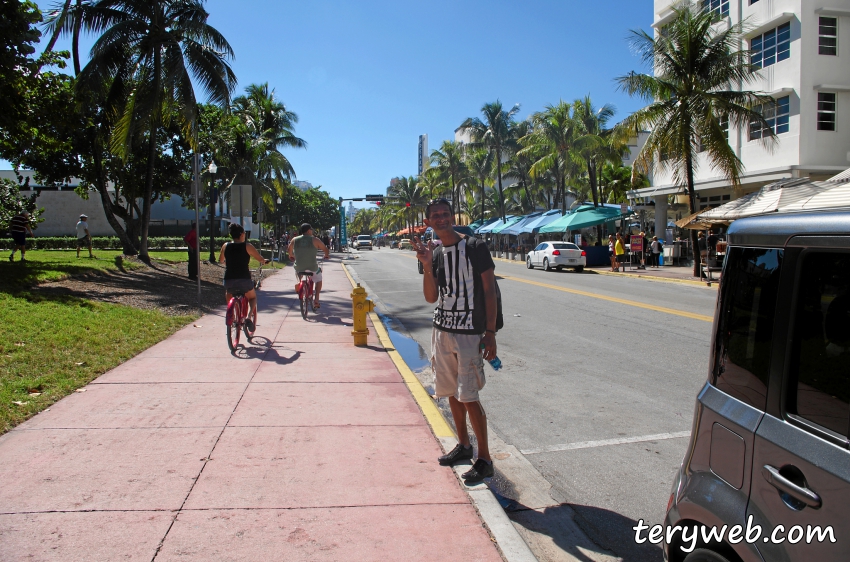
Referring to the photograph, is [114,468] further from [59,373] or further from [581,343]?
[581,343]

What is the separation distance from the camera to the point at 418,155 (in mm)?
167500

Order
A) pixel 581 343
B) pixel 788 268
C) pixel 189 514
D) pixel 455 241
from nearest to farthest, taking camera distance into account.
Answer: pixel 788 268 → pixel 189 514 → pixel 455 241 → pixel 581 343

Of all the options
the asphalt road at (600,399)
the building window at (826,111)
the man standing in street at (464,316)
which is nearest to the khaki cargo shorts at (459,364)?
the man standing in street at (464,316)

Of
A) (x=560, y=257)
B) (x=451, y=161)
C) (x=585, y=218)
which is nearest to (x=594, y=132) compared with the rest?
(x=585, y=218)

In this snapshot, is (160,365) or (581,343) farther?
(581,343)

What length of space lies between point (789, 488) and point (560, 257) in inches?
1129

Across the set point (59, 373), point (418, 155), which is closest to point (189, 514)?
point (59, 373)

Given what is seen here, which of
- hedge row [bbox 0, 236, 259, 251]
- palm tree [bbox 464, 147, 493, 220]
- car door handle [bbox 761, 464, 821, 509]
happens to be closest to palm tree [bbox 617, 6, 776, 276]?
car door handle [bbox 761, 464, 821, 509]

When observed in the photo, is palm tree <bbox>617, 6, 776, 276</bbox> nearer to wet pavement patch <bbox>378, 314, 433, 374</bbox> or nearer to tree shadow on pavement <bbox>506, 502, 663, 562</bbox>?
wet pavement patch <bbox>378, 314, 433, 374</bbox>

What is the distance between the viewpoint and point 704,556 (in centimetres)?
233

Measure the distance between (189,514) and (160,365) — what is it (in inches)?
178

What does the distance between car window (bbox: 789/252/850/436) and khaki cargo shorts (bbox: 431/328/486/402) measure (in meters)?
2.32

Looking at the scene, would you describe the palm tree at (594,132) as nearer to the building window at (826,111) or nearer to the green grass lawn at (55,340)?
the building window at (826,111)

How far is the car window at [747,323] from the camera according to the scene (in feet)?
7.37
